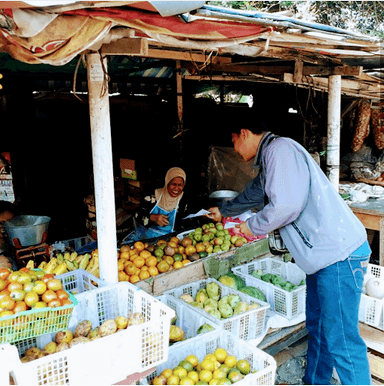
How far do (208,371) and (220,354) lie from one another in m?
0.18

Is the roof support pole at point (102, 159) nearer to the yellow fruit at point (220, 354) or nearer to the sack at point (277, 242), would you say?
the yellow fruit at point (220, 354)

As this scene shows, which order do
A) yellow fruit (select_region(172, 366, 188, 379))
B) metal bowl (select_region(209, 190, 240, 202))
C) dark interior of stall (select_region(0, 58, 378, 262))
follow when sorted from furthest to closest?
1. dark interior of stall (select_region(0, 58, 378, 262))
2. metal bowl (select_region(209, 190, 240, 202))
3. yellow fruit (select_region(172, 366, 188, 379))

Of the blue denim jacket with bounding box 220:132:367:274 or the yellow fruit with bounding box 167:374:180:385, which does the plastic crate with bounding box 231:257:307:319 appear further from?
the yellow fruit with bounding box 167:374:180:385

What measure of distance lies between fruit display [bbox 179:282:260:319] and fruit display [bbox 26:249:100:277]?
858 mm

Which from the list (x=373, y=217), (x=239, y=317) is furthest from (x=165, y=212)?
(x=373, y=217)

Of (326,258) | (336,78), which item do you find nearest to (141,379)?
(326,258)

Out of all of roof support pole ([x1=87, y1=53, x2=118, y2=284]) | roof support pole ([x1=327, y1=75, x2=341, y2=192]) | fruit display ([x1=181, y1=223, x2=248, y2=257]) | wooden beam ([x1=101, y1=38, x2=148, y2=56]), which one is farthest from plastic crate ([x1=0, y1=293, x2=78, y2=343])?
roof support pole ([x1=327, y1=75, x2=341, y2=192])

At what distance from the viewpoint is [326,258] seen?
292 centimetres

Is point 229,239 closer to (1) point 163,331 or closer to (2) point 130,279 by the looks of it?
(2) point 130,279

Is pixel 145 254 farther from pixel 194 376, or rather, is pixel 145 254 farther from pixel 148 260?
pixel 194 376

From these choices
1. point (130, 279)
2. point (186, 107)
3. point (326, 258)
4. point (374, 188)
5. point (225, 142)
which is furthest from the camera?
point (186, 107)

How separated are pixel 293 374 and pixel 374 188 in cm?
373

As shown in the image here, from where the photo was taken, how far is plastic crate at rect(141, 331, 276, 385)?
105 inches

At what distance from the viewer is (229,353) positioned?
3.04 m
